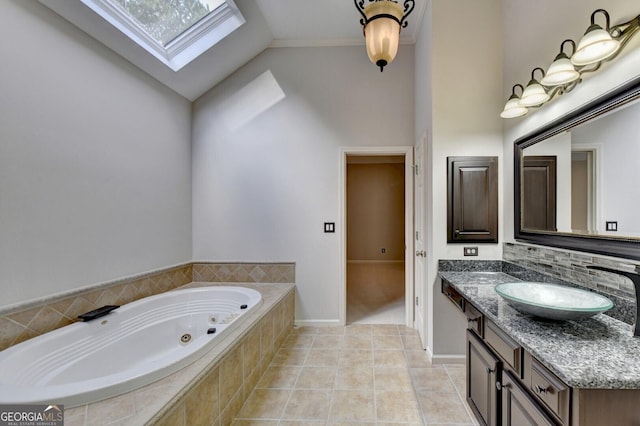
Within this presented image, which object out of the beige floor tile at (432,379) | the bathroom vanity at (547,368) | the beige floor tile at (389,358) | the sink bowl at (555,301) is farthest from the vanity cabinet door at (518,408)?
the beige floor tile at (389,358)

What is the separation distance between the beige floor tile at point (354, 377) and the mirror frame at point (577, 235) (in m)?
1.59

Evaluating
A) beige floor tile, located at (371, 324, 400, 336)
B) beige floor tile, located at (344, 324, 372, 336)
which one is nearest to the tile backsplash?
beige floor tile, located at (371, 324, 400, 336)

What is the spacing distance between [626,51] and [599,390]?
1.47 m

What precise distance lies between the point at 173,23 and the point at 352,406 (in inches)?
136

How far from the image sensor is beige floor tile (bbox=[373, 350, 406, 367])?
7.75 feet

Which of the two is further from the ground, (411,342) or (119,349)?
(119,349)

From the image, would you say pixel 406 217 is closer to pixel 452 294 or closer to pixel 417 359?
pixel 452 294

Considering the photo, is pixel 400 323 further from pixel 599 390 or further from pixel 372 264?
pixel 372 264

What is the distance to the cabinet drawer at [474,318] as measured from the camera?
1.52m

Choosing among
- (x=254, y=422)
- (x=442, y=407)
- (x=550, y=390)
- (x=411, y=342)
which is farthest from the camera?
(x=411, y=342)

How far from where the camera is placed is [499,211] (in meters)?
2.28

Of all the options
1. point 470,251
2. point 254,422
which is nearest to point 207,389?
point 254,422

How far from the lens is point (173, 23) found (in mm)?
2455

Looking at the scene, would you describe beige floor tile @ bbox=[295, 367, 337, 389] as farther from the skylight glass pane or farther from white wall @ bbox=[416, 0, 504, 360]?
the skylight glass pane
